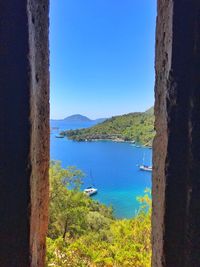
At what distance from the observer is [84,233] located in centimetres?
1566

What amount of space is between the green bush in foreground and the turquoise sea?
16.6m

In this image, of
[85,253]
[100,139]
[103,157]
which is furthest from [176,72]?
[103,157]

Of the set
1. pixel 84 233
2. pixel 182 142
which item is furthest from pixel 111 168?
pixel 182 142

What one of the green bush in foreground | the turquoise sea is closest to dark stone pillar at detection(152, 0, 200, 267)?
the green bush in foreground

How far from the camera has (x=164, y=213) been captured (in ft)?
5.79

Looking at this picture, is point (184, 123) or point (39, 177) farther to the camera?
point (39, 177)

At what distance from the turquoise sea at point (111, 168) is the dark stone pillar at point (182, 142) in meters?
30.4

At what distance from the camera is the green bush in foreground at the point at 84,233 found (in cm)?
856

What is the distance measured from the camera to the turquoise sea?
3984 cm

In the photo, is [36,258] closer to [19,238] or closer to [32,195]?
[19,238]

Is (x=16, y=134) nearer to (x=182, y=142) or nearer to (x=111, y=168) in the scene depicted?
(x=182, y=142)

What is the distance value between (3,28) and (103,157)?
202 ft

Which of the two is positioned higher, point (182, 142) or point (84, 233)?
point (182, 142)

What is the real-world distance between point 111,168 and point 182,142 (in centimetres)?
Result: 5573
